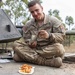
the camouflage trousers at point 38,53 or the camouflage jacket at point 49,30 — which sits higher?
the camouflage jacket at point 49,30

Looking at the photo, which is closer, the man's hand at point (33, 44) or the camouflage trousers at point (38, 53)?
the camouflage trousers at point (38, 53)

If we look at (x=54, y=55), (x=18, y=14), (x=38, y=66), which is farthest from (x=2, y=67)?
(x=18, y=14)

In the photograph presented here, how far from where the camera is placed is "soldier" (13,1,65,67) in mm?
4234

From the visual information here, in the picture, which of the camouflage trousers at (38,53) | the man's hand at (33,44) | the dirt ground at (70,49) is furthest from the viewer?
the dirt ground at (70,49)

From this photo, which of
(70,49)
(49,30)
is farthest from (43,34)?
(70,49)

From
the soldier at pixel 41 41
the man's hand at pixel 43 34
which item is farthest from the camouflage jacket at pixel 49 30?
the man's hand at pixel 43 34

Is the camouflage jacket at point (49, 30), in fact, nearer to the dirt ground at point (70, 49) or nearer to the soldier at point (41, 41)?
the soldier at point (41, 41)

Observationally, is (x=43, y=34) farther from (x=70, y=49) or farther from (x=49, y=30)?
(x=70, y=49)

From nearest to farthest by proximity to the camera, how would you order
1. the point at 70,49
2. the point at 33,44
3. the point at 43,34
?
1. the point at 43,34
2. the point at 33,44
3. the point at 70,49

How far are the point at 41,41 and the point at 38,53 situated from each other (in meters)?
0.20

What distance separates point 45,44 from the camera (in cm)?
443

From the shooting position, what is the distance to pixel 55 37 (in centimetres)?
424

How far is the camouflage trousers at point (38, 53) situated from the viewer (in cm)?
423

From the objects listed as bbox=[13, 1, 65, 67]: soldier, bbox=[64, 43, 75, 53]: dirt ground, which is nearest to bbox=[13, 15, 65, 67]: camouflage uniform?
bbox=[13, 1, 65, 67]: soldier
